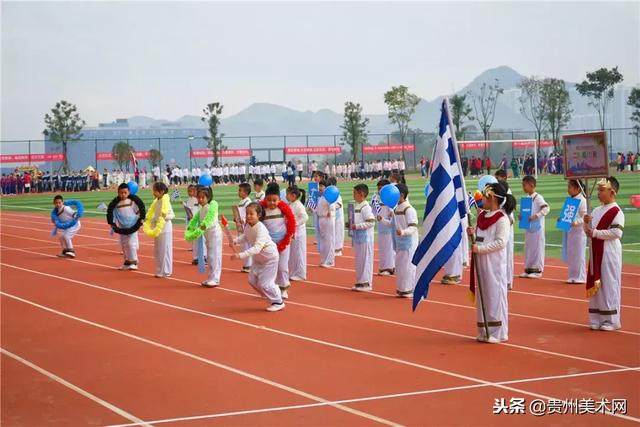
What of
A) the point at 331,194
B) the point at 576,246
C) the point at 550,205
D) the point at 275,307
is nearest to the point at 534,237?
the point at 576,246

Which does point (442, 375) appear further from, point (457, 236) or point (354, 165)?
point (354, 165)

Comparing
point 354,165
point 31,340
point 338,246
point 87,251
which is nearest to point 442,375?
point 31,340

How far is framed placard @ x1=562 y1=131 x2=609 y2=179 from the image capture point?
11.9m

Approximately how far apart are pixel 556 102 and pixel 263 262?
239 feet

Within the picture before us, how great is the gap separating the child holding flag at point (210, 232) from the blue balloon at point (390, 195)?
3137 millimetres

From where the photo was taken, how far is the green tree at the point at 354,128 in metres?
83.8

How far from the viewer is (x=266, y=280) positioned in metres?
14.8

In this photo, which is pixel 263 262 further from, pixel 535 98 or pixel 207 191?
pixel 535 98

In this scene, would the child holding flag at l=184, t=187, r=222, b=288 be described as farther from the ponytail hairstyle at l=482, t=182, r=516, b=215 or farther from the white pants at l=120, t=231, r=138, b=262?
the ponytail hairstyle at l=482, t=182, r=516, b=215

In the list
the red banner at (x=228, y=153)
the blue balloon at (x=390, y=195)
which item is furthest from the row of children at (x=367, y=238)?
the red banner at (x=228, y=153)

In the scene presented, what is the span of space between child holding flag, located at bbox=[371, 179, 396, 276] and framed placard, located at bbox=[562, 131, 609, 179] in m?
5.37

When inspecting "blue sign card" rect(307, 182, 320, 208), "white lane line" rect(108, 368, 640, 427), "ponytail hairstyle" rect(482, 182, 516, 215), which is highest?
"ponytail hairstyle" rect(482, 182, 516, 215)

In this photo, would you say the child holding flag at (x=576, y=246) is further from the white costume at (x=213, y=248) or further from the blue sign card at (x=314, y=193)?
the blue sign card at (x=314, y=193)

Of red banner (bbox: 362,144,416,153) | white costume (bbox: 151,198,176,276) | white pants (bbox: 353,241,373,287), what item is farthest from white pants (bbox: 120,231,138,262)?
red banner (bbox: 362,144,416,153)
